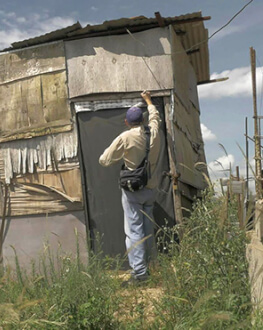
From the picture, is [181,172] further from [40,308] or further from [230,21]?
[40,308]

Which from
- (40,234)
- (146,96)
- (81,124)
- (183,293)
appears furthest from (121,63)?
(183,293)

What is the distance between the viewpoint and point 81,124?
23.1 feet

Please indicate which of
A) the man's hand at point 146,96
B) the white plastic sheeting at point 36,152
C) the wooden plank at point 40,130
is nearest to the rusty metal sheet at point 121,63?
the man's hand at point 146,96

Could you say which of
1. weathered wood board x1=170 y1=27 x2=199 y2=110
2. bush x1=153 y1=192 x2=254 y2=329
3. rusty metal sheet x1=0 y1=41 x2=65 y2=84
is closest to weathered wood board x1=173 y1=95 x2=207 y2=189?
weathered wood board x1=170 y1=27 x2=199 y2=110

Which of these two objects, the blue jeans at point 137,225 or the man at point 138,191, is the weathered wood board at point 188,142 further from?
the blue jeans at point 137,225

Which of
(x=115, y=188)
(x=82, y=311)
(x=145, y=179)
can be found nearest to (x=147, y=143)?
(x=145, y=179)

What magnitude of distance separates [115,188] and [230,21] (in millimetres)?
2843

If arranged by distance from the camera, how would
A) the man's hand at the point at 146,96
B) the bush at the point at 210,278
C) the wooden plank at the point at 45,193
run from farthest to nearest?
the wooden plank at the point at 45,193, the man's hand at the point at 146,96, the bush at the point at 210,278

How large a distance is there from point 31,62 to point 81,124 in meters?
1.40

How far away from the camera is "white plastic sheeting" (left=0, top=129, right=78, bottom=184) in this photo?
7.14m

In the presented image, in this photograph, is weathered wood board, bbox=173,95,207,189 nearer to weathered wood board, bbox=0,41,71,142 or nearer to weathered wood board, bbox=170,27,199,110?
weathered wood board, bbox=170,27,199,110

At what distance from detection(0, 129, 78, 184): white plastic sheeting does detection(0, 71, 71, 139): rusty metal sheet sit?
0.25 metres

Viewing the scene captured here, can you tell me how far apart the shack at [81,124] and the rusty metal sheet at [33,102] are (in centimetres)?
2

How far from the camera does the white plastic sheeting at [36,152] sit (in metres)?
7.14
